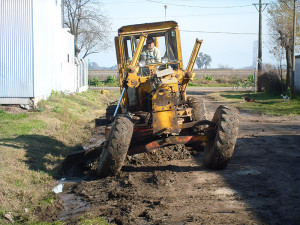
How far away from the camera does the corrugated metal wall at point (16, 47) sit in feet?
51.4

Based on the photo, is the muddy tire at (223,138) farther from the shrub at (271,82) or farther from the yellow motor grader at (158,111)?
the shrub at (271,82)

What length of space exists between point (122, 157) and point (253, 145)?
4.53 m

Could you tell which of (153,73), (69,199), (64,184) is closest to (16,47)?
(153,73)

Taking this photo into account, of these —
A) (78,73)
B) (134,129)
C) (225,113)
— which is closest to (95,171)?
(134,129)

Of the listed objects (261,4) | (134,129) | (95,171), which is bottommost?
(95,171)

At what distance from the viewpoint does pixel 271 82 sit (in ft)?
103

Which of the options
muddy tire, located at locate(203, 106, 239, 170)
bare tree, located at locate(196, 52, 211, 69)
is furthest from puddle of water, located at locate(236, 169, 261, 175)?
bare tree, located at locate(196, 52, 211, 69)

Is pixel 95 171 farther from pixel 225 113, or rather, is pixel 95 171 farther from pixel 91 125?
pixel 91 125

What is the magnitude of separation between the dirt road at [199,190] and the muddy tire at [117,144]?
371mm

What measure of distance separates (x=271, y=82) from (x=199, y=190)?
83.5ft

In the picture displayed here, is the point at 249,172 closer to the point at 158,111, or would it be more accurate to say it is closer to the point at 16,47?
the point at 158,111

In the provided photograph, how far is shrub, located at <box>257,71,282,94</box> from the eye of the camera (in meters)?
30.8

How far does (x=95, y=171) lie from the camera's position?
30.2ft

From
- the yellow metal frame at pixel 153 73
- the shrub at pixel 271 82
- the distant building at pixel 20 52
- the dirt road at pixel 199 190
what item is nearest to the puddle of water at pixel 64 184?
the dirt road at pixel 199 190
